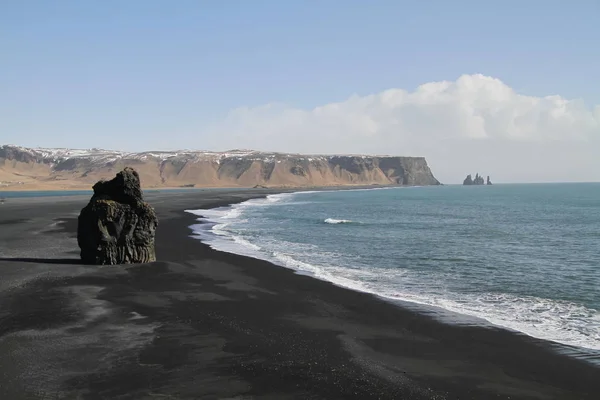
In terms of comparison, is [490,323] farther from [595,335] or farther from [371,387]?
[371,387]

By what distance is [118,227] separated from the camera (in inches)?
982

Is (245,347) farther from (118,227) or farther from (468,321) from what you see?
(118,227)

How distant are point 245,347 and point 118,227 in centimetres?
1439

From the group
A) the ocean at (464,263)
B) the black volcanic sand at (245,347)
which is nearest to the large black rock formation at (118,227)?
the black volcanic sand at (245,347)

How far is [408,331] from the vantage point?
1491 centimetres

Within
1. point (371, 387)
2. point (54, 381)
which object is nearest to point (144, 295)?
point (54, 381)

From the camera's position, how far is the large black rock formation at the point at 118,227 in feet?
80.8

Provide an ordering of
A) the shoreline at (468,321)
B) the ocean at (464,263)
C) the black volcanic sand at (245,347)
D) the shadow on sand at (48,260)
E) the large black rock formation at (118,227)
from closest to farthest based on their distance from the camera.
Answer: the black volcanic sand at (245,347) < the shoreline at (468,321) < the ocean at (464,263) < the large black rock formation at (118,227) < the shadow on sand at (48,260)

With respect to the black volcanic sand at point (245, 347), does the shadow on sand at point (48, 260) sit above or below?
below

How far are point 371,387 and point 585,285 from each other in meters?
16.0

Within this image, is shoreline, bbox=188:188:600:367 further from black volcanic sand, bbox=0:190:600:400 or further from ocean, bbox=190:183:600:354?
black volcanic sand, bbox=0:190:600:400

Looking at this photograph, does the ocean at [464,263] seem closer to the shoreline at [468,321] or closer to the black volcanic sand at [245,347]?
the shoreline at [468,321]

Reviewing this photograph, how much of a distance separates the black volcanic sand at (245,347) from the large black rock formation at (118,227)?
→ 10.5 feet

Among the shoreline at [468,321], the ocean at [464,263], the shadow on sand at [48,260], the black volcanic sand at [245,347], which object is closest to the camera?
the black volcanic sand at [245,347]
